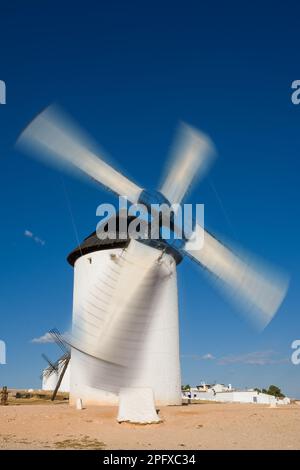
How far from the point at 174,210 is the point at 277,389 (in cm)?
8363

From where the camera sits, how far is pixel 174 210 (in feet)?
56.2

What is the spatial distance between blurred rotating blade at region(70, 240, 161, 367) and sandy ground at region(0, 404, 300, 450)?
2.57m

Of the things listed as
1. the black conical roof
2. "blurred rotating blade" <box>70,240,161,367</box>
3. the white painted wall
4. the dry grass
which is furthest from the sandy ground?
the black conical roof

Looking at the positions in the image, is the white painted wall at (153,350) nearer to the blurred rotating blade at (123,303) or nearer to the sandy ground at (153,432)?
the sandy ground at (153,432)

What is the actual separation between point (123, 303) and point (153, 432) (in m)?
4.32

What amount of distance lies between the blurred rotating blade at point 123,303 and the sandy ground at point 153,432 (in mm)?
2570

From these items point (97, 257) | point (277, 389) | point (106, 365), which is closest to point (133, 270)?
point (106, 365)

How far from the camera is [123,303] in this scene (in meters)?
16.6

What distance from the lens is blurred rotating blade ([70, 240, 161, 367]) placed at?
16.4 meters

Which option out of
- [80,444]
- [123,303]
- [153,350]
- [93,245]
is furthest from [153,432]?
[93,245]

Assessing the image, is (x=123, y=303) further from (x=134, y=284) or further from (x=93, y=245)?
(x=93, y=245)

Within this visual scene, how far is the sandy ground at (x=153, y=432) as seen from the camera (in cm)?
1337

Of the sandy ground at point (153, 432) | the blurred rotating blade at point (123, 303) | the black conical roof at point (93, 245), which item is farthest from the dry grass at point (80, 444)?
the black conical roof at point (93, 245)
